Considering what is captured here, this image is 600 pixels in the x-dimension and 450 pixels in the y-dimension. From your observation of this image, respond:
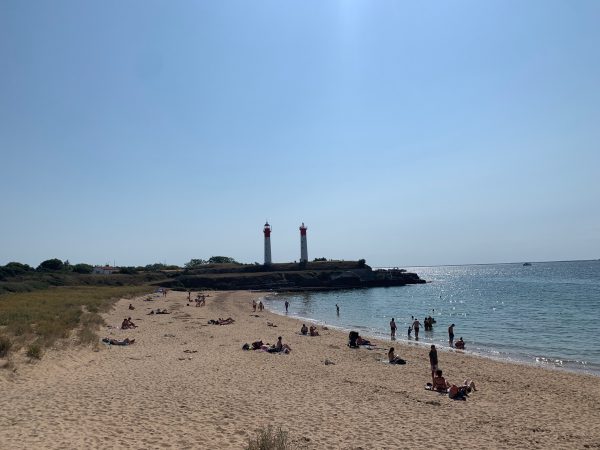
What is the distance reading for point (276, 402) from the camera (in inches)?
450

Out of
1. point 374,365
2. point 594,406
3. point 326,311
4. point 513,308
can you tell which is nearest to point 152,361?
point 374,365

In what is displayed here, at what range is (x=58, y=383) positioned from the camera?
1184 centimetres

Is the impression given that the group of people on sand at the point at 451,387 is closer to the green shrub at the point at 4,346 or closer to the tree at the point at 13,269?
the green shrub at the point at 4,346

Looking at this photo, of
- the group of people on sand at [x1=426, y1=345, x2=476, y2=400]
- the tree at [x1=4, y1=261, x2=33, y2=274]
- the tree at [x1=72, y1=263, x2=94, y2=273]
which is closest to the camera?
the group of people on sand at [x1=426, y1=345, x2=476, y2=400]

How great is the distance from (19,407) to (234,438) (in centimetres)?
483

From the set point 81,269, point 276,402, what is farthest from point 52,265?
point 276,402

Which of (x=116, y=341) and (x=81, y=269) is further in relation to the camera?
(x=81, y=269)

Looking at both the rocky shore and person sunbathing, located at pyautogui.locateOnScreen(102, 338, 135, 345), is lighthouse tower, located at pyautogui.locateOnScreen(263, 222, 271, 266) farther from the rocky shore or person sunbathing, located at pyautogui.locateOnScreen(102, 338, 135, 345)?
person sunbathing, located at pyautogui.locateOnScreen(102, 338, 135, 345)

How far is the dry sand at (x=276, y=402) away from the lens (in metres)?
8.63

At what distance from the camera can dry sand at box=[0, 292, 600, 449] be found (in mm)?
8633

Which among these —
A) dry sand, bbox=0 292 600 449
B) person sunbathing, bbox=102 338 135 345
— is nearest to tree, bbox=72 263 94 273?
person sunbathing, bbox=102 338 135 345

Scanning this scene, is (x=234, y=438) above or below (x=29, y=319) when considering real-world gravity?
below

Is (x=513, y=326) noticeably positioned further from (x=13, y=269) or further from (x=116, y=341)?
(x=13, y=269)

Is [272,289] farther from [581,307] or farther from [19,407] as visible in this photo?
[19,407]
